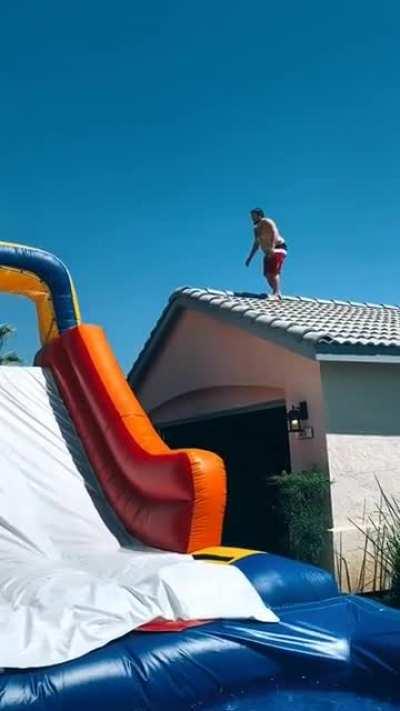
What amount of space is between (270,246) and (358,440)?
5.19m

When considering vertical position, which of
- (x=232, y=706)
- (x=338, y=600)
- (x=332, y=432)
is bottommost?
(x=232, y=706)

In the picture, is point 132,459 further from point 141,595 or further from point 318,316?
point 318,316

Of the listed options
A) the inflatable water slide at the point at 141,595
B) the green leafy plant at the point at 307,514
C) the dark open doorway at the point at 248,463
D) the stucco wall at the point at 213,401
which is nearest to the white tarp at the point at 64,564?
the inflatable water slide at the point at 141,595

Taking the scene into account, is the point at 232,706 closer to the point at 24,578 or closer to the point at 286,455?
the point at 24,578

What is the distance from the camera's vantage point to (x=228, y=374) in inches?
410

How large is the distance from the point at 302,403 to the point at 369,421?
2.82ft

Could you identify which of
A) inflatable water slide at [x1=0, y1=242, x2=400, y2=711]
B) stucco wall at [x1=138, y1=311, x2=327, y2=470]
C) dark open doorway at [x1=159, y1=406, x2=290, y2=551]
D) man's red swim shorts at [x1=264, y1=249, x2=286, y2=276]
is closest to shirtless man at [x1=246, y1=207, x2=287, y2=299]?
man's red swim shorts at [x1=264, y1=249, x2=286, y2=276]

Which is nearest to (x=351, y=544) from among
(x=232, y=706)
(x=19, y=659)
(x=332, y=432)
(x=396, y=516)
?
(x=396, y=516)

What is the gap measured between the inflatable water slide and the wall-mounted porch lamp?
7.34ft

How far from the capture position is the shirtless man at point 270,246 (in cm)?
1234

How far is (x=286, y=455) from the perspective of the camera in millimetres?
10578

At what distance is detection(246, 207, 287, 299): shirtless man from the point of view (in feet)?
40.5

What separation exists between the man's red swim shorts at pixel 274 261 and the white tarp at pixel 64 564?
526 centimetres

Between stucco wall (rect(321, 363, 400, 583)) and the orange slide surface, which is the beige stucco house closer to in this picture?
stucco wall (rect(321, 363, 400, 583))
